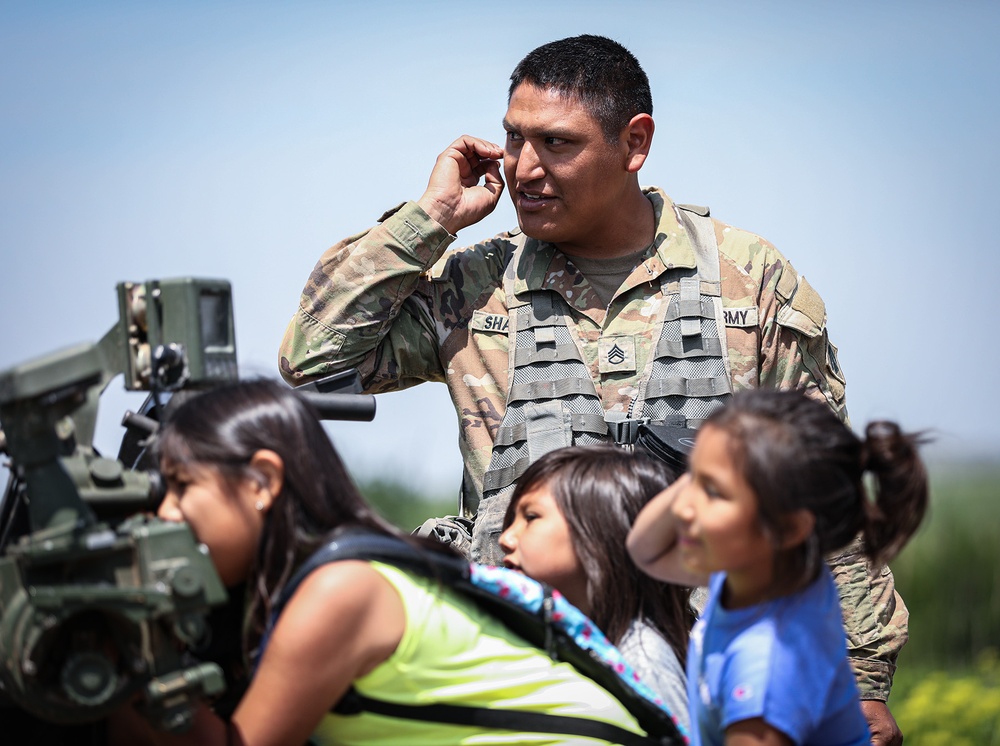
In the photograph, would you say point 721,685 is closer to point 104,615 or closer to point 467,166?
point 104,615

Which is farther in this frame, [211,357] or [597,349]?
[597,349]

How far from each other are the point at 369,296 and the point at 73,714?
198cm

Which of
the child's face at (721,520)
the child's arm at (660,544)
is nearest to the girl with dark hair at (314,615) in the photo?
the child's arm at (660,544)

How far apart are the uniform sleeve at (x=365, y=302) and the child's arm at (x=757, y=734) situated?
1965 millimetres

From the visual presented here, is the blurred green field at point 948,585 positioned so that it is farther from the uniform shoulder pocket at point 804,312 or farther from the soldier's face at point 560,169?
the uniform shoulder pocket at point 804,312

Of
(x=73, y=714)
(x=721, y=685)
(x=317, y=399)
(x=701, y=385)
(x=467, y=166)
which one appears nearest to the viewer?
(x=73, y=714)

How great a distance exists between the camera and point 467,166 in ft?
13.2

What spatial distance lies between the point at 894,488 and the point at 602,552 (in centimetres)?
83

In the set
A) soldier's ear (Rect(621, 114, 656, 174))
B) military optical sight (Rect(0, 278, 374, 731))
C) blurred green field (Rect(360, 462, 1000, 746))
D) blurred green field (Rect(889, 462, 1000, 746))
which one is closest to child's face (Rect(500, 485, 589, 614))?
military optical sight (Rect(0, 278, 374, 731))

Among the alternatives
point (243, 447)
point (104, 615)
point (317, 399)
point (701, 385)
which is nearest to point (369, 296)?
point (701, 385)

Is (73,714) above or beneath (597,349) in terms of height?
beneath

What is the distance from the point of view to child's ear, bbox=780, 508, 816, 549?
2.03 m

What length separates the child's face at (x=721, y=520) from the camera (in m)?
2.03

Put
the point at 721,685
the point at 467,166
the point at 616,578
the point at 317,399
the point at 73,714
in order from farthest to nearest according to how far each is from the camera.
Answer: the point at 467,166 → the point at 616,578 → the point at 317,399 → the point at 721,685 → the point at 73,714
